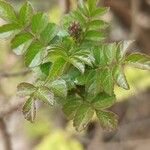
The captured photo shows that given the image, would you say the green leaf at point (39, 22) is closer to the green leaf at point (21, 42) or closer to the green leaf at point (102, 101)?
the green leaf at point (21, 42)

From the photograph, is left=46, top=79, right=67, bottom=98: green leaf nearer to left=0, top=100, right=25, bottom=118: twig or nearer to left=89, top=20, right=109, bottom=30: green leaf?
left=89, top=20, right=109, bottom=30: green leaf

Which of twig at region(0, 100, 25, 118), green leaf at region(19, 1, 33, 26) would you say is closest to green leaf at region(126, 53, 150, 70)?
green leaf at region(19, 1, 33, 26)

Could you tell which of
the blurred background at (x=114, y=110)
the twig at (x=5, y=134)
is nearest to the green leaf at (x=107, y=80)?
the twig at (x=5, y=134)

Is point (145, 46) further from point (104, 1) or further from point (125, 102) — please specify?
point (104, 1)

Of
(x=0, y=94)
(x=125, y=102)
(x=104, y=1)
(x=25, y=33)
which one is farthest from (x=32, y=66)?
(x=125, y=102)

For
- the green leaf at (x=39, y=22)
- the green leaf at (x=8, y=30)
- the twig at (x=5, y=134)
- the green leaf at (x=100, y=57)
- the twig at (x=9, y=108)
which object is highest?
the green leaf at (x=8, y=30)
